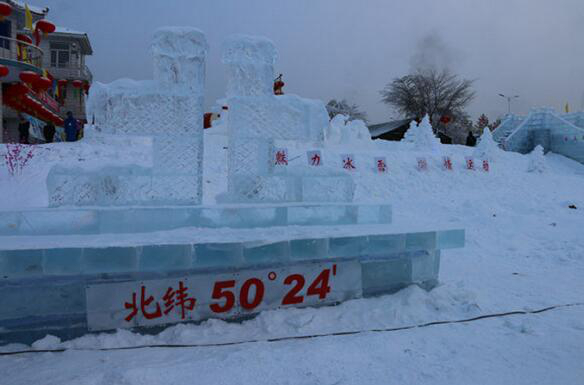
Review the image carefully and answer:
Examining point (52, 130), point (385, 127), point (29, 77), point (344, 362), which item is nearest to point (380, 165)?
point (344, 362)

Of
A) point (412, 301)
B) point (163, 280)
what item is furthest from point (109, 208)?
point (412, 301)

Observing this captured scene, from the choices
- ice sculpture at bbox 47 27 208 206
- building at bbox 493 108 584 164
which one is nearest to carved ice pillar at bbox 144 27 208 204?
ice sculpture at bbox 47 27 208 206

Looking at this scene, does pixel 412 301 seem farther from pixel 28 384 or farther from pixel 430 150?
pixel 430 150

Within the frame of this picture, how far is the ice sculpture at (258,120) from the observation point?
437 centimetres

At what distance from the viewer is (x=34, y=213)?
323cm

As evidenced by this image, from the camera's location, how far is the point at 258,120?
440 centimetres

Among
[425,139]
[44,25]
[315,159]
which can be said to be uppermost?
[44,25]

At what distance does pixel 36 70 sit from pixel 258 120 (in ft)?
48.6

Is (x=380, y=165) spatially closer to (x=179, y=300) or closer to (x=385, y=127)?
(x=179, y=300)

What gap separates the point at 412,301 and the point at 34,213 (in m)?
3.09

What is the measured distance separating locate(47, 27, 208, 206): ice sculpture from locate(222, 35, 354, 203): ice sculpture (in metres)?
0.35

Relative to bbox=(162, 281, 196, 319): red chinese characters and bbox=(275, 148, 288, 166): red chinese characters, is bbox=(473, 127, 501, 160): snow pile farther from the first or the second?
bbox=(162, 281, 196, 319): red chinese characters

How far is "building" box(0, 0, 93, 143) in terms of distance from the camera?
586 inches

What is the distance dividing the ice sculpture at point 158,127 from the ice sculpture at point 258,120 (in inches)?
14.0
